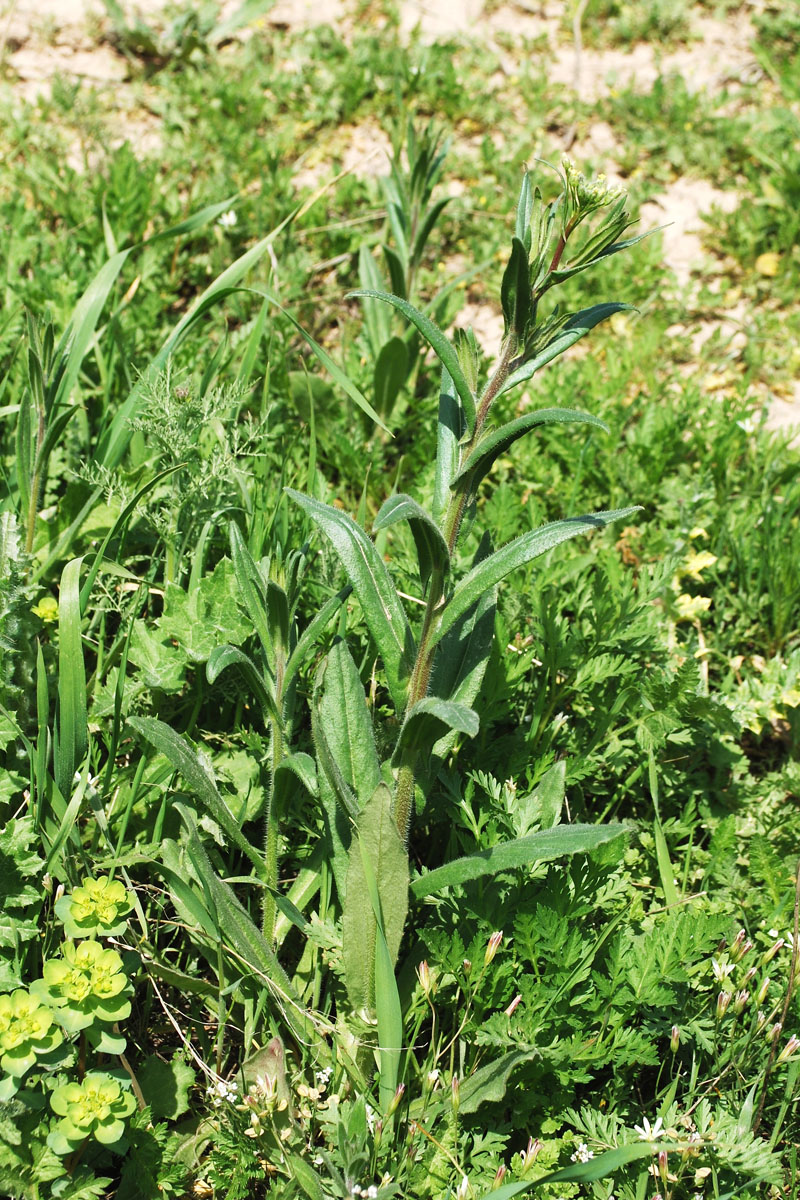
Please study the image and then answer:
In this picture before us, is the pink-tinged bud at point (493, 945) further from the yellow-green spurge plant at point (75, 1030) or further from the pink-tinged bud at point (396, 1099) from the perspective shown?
the yellow-green spurge plant at point (75, 1030)

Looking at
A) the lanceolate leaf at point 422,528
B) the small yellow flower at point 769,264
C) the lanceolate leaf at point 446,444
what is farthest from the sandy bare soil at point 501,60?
the lanceolate leaf at point 422,528

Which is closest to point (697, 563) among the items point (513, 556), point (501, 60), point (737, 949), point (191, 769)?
point (737, 949)

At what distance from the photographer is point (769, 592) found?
333cm

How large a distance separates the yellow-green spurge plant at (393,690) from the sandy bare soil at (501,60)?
7.92 feet

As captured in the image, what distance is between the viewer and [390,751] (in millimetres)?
2418

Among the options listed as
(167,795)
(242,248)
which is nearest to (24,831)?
(167,795)

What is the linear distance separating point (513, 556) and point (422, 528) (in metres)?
0.18

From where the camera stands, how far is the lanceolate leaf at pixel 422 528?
1746mm

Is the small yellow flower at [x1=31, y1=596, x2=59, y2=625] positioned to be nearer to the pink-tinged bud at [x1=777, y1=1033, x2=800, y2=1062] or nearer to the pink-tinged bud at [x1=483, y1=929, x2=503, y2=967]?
the pink-tinged bud at [x1=483, y1=929, x2=503, y2=967]

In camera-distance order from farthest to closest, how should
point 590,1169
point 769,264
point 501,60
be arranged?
point 501,60
point 769,264
point 590,1169

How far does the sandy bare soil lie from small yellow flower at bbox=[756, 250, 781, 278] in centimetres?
24

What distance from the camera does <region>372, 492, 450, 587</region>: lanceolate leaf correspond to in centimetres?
175

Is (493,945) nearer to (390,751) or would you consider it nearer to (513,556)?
(390,751)

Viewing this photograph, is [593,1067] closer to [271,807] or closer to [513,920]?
[513,920]
